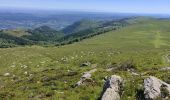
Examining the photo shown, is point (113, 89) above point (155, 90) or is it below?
below

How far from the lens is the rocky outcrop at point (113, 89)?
26031 mm

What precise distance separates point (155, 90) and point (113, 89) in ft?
10.7

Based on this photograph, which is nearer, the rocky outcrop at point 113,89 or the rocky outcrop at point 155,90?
the rocky outcrop at point 155,90

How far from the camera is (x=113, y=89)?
88.4 ft

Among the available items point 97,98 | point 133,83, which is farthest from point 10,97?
point 133,83

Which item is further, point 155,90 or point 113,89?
point 113,89

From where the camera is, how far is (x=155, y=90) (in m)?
25.8

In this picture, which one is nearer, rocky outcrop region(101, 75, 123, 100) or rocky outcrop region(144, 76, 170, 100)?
rocky outcrop region(144, 76, 170, 100)

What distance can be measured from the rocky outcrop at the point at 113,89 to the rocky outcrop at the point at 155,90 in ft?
7.34

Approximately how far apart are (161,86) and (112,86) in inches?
150

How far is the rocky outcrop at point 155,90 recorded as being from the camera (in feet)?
83.0

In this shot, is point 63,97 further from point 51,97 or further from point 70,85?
point 70,85

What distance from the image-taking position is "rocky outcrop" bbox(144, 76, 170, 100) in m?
25.3

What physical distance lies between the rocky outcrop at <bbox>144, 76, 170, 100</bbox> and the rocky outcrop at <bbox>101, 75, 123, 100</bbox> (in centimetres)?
224
